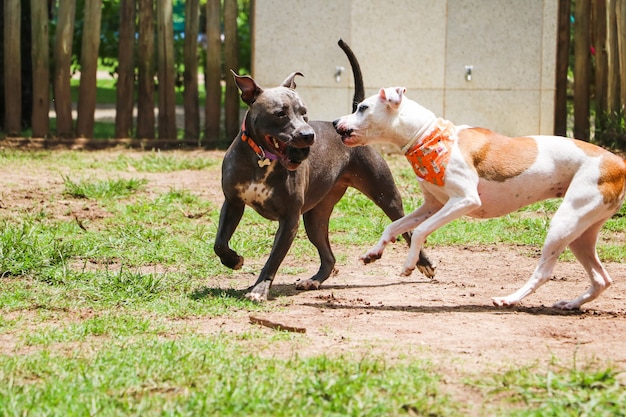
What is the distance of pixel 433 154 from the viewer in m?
6.14

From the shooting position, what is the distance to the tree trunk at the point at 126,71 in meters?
11.9

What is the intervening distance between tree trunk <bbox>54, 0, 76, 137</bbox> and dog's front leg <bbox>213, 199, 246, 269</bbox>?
5.99m

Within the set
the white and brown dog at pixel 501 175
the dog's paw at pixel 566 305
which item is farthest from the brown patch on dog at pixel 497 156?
the dog's paw at pixel 566 305

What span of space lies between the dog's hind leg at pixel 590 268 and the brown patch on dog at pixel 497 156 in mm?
597

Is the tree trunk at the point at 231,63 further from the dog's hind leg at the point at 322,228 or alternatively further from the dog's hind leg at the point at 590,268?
the dog's hind leg at the point at 590,268

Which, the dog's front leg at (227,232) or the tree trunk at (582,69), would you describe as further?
the tree trunk at (582,69)

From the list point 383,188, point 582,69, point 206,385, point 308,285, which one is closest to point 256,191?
point 308,285

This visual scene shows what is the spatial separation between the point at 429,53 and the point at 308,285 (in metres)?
5.69

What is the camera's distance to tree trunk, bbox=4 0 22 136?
1184cm

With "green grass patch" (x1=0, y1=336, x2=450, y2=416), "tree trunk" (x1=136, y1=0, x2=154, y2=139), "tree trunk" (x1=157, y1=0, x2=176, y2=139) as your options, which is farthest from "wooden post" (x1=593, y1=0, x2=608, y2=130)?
"green grass patch" (x1=0, y1=336, x2=450, y2=416)

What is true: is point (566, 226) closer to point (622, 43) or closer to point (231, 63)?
point (622, 43)

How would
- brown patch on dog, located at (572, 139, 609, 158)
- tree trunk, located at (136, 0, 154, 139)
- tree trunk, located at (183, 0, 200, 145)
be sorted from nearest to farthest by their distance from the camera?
1. brown patch on dog, located at (572, 139, 609, 158)
2. tree trunk, located at (136, 0, 154, 139)
3. tree trunk, located at (183, 0, 200, 145)

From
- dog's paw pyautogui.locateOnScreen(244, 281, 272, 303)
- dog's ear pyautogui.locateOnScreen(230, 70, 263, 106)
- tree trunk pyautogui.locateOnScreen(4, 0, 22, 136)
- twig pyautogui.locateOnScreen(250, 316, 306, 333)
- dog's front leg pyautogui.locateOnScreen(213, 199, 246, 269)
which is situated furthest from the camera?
tree trunk pyautogui.locateOnScreen(4, 0, 22, 136)

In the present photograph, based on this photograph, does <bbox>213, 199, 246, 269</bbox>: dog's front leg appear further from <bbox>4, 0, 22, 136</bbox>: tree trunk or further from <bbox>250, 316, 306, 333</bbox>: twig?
<bbox>4, 0, 22, 136</bbox>: tree trunk
